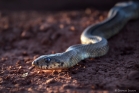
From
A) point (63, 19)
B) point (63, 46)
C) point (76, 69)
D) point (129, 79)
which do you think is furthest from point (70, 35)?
point (129, 79)

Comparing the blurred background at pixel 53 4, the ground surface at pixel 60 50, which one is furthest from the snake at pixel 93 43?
the blurred background at pixel 53 4

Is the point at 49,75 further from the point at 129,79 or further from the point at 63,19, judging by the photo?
the point at 63,19

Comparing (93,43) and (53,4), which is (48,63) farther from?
(53,4)

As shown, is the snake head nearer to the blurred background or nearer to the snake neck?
the snake neck

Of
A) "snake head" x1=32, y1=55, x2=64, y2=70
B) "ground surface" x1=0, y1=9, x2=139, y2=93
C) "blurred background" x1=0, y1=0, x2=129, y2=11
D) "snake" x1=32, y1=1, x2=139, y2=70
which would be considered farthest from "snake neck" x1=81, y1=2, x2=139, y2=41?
"blurred background" x1=0, y1=0, x2=129, y2=11

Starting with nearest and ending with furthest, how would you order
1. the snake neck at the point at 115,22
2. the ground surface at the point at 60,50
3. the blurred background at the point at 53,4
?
the ground surface at the point at 60,50, the snake neck at the point at 115,22, the blurred background at the point at 53,4

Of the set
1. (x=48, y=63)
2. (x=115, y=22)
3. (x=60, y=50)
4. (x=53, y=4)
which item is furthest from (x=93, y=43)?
(x=53, y=4)

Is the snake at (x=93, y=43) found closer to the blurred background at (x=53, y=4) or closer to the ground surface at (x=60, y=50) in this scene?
the ground surface at (x=60, y=50)
